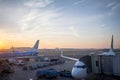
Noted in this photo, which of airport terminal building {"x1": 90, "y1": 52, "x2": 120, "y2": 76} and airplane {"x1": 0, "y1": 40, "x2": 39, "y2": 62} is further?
airplane {"x1": 0, "y1": 40, "x2": 39, "y2": 62}

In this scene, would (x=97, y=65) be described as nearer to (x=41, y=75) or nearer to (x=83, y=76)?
(x=83, y=76)

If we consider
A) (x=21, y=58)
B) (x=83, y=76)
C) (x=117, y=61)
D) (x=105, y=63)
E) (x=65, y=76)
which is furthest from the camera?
(x=21, y=58)

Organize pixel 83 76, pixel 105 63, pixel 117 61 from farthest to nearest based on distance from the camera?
pixel 105 63
pixel 117 61
pixel 83 76

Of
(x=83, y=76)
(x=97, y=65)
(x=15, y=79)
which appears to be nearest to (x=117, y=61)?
(x=97, y=65)

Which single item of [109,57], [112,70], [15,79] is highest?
[109,57]

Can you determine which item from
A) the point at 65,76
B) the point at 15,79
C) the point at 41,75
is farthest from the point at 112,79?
the point at 15,79

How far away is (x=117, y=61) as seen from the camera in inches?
1175

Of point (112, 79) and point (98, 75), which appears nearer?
point (112, 79)

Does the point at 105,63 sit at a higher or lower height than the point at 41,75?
higher

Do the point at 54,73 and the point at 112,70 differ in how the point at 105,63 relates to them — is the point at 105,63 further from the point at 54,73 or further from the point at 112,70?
the point at 54,73

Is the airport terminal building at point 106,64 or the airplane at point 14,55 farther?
the airplane at point 14,55

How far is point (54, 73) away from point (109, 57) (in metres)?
10.9

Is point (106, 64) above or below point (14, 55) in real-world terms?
below

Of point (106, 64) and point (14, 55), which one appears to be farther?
point (14, 55)
